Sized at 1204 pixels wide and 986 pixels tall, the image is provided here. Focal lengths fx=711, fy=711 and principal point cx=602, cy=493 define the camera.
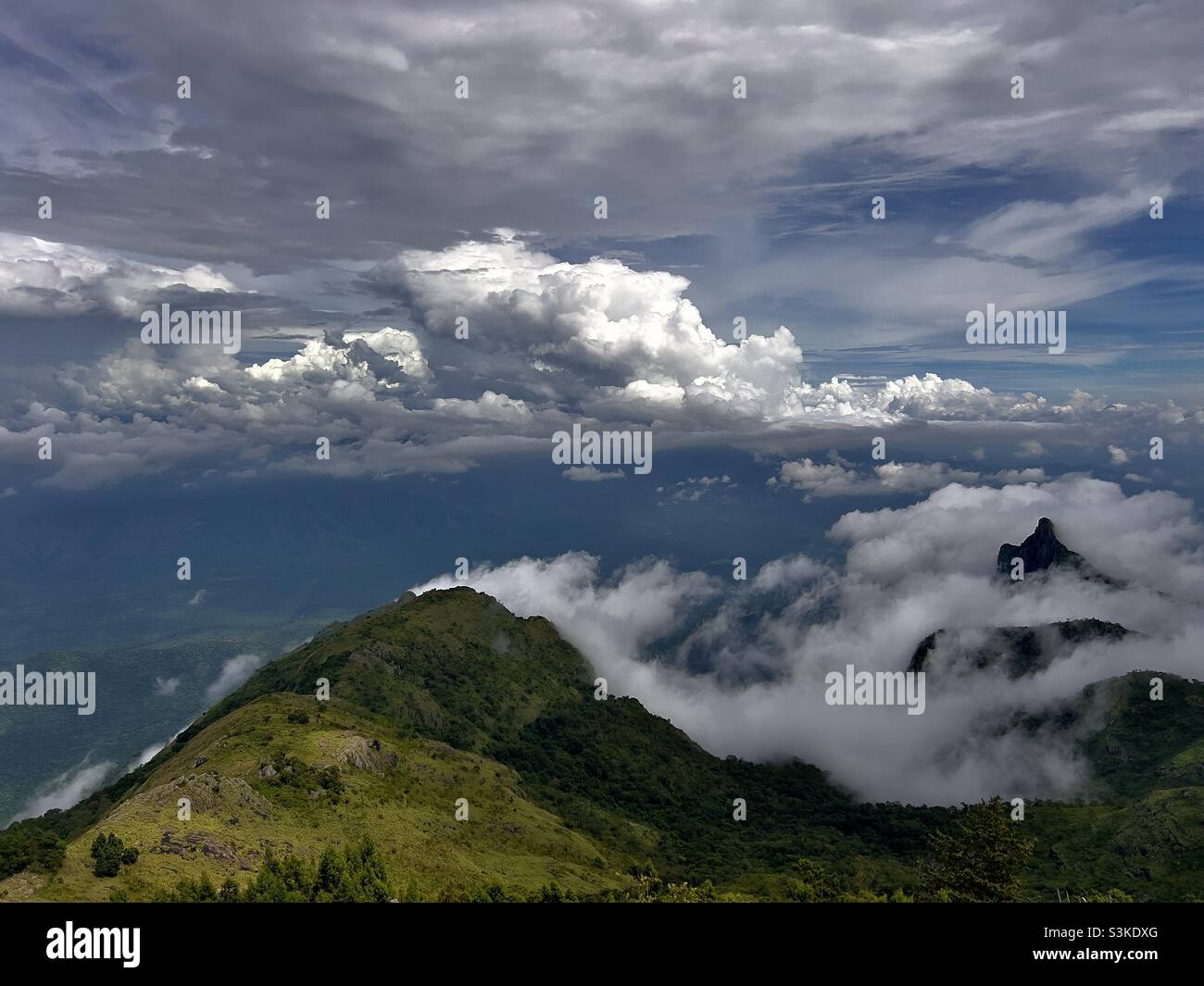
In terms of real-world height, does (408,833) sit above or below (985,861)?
below

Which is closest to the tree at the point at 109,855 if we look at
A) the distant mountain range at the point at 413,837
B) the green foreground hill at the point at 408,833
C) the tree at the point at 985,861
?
the distant mountain range at the point at 413,837

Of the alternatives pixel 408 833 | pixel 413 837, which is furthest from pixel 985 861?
pixel 408 833

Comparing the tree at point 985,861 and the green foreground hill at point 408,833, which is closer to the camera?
the green foreground hill at point 408,833

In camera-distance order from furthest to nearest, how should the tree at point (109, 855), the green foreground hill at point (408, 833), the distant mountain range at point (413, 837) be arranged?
the green foreground hill at point (408, 833)
the distant mountain range at point (413, 837)
the tree at point (109, 855)

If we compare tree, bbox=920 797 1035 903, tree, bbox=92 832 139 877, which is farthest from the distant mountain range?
tree, bbox=920 797 1035 903

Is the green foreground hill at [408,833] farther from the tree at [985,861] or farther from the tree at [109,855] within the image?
the tree at [985,861]

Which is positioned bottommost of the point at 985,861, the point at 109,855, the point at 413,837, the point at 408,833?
the point at 413,837

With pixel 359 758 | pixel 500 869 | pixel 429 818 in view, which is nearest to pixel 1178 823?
pixel 500 869

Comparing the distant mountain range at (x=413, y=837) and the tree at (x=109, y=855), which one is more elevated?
the tree at (x=109, y=855)

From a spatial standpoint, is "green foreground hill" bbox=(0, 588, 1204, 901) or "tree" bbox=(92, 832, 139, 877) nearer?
"tree" bbox=(92, 832, 139, 877)

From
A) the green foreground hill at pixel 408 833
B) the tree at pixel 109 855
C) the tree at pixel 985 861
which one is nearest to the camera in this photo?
the tree at pixel 109 855

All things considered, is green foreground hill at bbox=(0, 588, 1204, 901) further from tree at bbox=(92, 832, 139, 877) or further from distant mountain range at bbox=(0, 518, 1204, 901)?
tree at bbox=(92, 832, 139, 877)

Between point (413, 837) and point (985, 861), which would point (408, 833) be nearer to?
point (413, 837)

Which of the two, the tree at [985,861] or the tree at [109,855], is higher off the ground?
the tree at [109,855]
